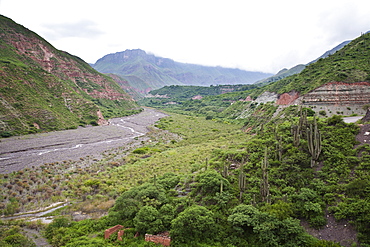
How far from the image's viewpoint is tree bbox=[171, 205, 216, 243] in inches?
571

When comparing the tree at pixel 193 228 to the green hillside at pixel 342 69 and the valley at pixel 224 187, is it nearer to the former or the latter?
the valley at pixel 224 187

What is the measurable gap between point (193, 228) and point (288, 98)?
1962 inches

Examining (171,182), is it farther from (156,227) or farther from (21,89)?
(21,89)

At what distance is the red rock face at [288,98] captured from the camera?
5254 cm

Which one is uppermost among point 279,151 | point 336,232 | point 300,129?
point 300,129

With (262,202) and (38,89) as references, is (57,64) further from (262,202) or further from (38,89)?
(262,202)

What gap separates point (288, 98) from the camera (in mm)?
55125

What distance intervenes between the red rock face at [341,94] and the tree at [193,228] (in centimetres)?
4049

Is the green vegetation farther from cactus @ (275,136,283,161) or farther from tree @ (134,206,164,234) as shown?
cactus @ (275,136,283,161)

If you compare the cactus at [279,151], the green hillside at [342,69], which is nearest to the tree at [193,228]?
the cactus at [279,151]

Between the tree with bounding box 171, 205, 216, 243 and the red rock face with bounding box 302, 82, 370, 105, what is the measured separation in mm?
40485

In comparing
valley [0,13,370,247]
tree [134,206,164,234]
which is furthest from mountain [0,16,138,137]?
tree [134,206,164,234]

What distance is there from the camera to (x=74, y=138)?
57781 millimetres

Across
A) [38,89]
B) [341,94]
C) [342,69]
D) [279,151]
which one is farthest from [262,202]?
[38,89]
